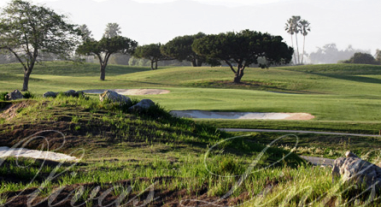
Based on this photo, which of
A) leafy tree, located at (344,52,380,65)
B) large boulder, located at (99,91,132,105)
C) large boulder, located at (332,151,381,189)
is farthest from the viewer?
leafy tree, located at (344,52,380,65)

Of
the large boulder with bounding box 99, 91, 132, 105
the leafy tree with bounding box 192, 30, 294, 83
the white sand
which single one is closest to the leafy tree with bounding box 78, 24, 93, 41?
→ the leafy tree with bounding box 192, 30, 294, 83

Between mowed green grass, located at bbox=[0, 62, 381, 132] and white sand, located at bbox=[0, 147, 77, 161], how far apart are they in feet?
38.1

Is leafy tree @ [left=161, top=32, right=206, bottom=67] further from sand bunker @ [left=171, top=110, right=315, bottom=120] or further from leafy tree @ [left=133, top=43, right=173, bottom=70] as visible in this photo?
sand bunker @ [left=171, top=110, right=315, bottom=120]

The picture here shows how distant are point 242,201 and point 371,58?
12376cm

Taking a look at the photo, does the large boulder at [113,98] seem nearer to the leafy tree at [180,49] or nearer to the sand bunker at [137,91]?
the sand bunker at [137,91]

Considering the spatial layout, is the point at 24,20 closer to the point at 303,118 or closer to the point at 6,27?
the point at 6,27

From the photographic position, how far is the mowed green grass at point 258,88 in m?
29.3

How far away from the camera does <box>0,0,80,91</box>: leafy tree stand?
4656 cm

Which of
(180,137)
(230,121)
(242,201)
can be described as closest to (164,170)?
(242,201)

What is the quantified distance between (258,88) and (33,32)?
31.7 meters

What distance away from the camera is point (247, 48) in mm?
63812

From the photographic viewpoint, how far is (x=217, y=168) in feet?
25.7

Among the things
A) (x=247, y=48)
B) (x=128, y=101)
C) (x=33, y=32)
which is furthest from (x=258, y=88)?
(x=128, y=101)

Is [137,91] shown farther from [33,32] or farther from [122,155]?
[122,155]
